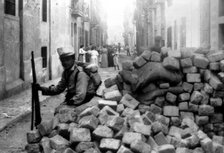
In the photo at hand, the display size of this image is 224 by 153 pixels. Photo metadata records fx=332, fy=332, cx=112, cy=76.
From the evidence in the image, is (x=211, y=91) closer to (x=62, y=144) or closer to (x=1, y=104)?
(x=62, y=144)

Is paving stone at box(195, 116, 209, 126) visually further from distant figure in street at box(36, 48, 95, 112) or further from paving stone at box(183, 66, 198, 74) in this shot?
distant figure in street at box(36, 48, 95, 112)

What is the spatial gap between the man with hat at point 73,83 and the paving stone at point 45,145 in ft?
2.28

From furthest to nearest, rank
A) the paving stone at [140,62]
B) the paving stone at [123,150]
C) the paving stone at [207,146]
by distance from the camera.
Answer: the paving stone at [140,62]
the paving stone at [207,146]
the paving stone at [123,150]

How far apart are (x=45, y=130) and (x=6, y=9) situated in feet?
24.5

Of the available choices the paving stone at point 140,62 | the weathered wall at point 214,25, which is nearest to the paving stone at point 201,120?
the paving stone at point 140,62

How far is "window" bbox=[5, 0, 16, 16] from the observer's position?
37.2ft

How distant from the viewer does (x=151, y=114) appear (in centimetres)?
570

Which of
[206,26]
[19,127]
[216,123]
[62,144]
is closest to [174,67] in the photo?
[216,123]

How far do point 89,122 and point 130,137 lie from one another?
0.62 meters

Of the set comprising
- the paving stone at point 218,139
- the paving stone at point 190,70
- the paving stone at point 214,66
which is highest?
the paving stone at point 214,66

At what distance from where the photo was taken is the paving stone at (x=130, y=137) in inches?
179

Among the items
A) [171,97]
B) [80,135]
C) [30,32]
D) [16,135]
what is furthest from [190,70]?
[30,32]

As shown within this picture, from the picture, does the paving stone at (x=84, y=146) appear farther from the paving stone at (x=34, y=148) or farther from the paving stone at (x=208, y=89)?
the paving stone at (x=208, y=89)

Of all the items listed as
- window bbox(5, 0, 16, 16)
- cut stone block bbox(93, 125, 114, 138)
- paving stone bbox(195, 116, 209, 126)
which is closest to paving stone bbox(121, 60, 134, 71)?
paving stone bbox(195, 116, 209, 126)
